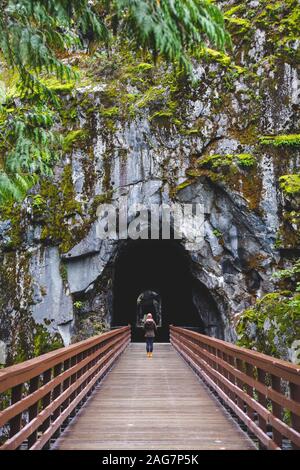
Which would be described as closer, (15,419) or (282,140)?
(15,419)

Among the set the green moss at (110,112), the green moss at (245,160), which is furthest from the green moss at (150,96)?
the green moss at (245,160)

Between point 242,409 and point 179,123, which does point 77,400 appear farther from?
point 179,123

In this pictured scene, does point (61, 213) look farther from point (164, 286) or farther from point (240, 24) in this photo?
point (164, 286)

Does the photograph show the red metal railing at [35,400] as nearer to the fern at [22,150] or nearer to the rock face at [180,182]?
the fern at [22,150]

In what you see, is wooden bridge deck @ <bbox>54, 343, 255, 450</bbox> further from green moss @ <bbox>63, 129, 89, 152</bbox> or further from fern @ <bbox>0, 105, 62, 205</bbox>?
green moss @ <bbox>63, 129, 89, 152</bbox>

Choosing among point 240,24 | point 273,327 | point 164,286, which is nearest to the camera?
point 273,327

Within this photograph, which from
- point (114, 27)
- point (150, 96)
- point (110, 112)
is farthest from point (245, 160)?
point (114, 27)

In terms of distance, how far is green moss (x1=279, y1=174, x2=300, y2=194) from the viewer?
18.1 m

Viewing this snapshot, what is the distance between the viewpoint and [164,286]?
105ft

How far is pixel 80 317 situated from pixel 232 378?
13.1 m

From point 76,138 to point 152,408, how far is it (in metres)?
15.0

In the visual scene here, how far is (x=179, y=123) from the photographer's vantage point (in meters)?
20.3

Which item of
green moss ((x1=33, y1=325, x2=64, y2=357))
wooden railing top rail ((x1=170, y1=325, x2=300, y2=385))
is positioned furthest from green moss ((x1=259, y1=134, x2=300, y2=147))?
wooden railing top rail ((x1=170, y1=325, x2=300, y2=385))
